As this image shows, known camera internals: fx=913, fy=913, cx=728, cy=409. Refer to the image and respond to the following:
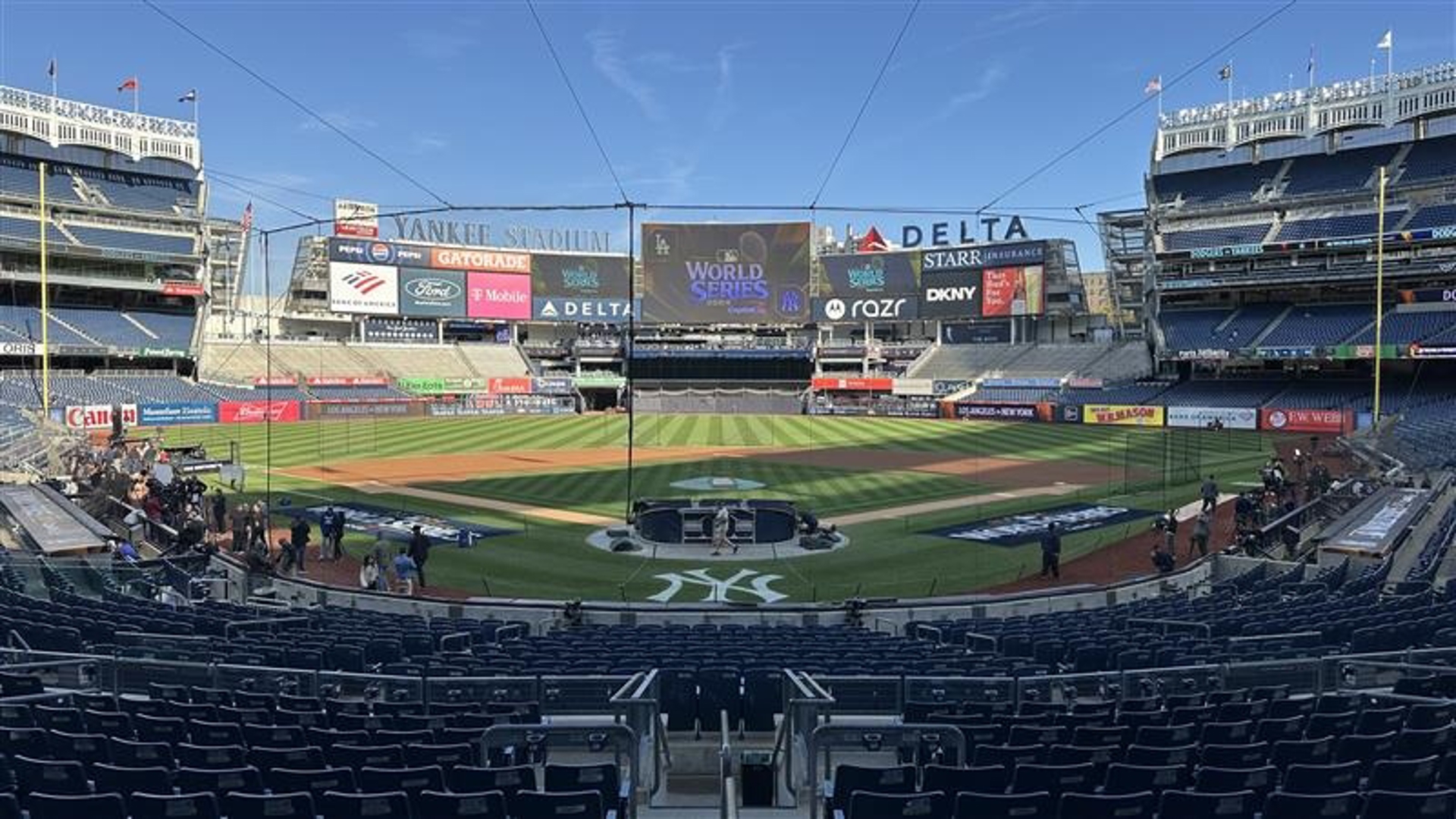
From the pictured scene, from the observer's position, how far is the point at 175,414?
62.8 meters

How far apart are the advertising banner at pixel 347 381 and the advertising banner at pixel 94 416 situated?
59.4 feet

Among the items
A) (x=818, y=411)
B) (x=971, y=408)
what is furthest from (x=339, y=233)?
(x=971, y=408)

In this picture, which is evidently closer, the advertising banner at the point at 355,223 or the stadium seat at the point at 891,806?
the stadium seat at the point at 891,806

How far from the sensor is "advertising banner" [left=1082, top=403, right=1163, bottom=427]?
220 ft

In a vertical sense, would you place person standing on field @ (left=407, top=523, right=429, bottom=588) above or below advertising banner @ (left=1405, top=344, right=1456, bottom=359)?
below

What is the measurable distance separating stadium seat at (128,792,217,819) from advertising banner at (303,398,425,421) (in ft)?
233

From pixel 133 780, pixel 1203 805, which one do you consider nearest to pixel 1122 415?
pixel 1203 805

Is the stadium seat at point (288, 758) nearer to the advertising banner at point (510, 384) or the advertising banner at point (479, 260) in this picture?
the advertising banner at point (510, 384)

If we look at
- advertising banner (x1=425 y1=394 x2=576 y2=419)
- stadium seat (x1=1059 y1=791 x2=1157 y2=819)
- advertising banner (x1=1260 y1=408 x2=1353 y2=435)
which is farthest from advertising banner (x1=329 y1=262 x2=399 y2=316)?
stadium seat (x1=1059 y1=791 x2=1157 y2=819)

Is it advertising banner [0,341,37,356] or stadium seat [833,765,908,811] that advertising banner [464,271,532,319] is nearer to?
advertising banner [0,341,37,356]

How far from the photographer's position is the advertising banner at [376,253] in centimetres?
9106

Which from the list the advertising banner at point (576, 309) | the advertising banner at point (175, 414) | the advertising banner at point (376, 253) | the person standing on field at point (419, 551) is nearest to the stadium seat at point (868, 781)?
the person standing on field at point (419, 551)

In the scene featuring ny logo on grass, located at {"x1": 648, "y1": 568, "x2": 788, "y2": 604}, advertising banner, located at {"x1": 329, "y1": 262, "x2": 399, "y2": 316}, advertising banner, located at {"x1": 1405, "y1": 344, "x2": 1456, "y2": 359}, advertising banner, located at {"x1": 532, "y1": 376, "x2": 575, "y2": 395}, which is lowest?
ny logo on grass, located at {"x1": 648, "y1": 568, "x2": 788, "y2": 604}

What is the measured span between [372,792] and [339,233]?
98.6 meters
